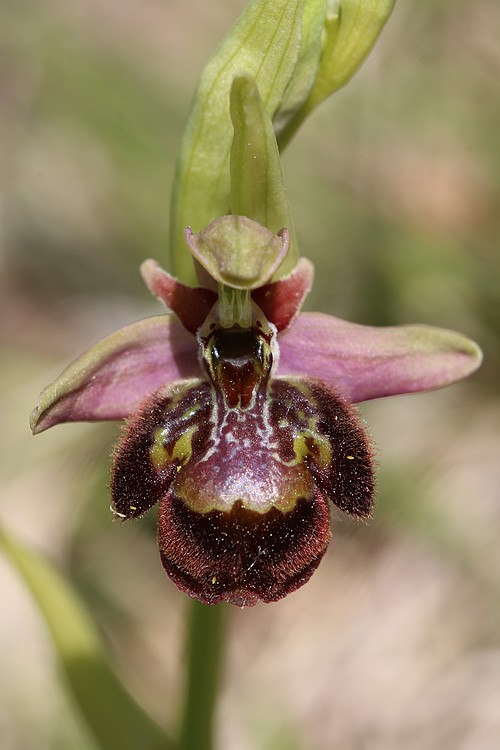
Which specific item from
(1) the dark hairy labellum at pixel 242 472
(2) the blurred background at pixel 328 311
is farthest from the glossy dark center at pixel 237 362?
(2) the blurred background at pixel 328 311

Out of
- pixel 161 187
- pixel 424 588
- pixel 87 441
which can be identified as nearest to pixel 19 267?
pixel 161 187

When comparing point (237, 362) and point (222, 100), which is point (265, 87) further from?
point (237, 362)

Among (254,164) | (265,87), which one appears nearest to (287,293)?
(254,164)

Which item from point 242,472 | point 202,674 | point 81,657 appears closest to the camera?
point 242,472

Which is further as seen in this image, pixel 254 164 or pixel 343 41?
pixel 343 41

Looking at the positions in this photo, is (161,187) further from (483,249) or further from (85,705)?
(85,705)
